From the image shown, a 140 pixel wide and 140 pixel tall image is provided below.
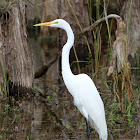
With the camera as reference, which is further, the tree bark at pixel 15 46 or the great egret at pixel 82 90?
the tree bark at pixel 15 46

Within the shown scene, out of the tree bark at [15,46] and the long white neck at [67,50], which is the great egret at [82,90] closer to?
the long white neck at [67,50]

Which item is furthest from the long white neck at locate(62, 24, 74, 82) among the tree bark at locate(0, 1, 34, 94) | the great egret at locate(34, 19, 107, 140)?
the tree bark at locate(0, 1, 34, 94)

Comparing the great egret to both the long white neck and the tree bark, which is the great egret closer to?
the long white neck

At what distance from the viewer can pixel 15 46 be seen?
5.45 metres

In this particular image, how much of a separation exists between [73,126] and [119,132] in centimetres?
63

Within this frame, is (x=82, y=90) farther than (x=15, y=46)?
No

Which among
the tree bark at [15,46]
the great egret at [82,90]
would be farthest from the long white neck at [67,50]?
the tree bark at [15,46]

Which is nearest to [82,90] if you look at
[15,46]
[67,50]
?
[67,50]

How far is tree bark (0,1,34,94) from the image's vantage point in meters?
5.40

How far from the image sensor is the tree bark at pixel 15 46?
540cm

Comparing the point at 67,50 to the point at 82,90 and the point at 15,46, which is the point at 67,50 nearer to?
the point at 82,90

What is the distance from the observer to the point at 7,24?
17.9ft

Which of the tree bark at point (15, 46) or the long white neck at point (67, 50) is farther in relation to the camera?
the tree bark at point (15, 46)

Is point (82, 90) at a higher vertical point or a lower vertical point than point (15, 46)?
lower
